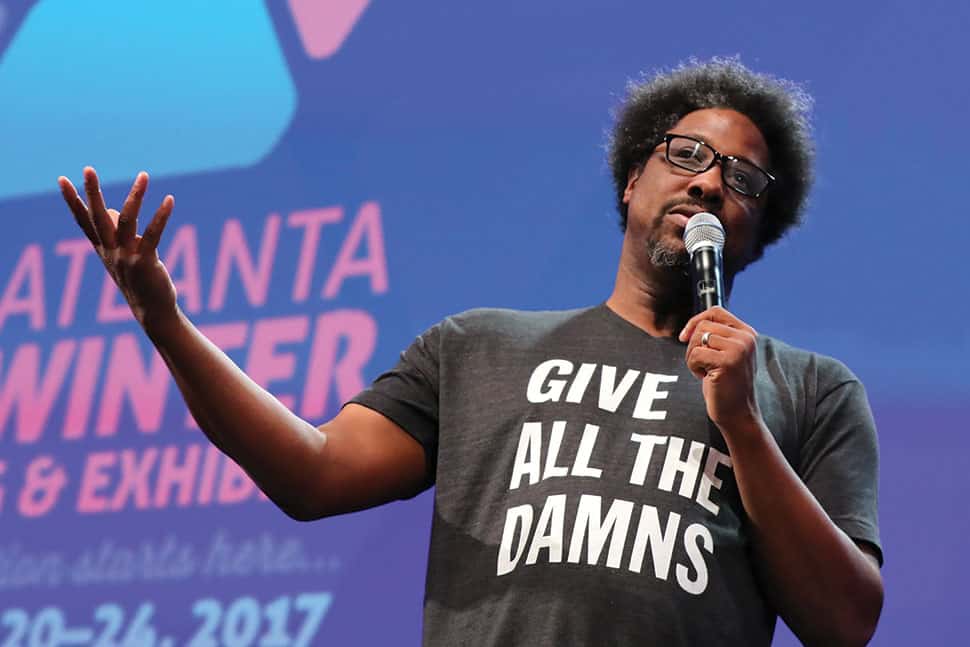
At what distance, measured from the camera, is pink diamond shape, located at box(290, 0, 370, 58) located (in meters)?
2.42

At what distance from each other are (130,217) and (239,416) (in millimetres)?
239

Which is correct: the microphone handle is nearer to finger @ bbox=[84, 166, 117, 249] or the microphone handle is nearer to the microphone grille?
the microphone grille

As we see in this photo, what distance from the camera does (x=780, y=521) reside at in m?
1.29

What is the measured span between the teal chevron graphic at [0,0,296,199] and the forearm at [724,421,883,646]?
4.66ft

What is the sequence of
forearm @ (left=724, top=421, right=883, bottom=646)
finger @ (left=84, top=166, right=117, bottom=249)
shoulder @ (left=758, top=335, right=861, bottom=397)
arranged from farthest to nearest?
shoulder @ (left=758, top=335, right=861, bottom=397), forearm @ (left=724, top=421, right=883, bottom=646), finger @ (left=84, top=166, right=117, bottom=249)

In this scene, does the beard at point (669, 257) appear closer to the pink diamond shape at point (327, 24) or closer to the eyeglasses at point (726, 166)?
the eyeglasses at point (726, 166)

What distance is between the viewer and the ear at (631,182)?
1.84m

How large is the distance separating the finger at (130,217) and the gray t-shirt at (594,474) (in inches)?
15.7

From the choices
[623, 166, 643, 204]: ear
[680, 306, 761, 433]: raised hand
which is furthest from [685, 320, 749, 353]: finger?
[623, 166, 643, 204]: ear

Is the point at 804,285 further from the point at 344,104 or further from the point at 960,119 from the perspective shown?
the point at 344,104

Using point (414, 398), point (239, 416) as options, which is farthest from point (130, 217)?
point (414, 398)

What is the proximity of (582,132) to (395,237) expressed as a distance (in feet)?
1.28

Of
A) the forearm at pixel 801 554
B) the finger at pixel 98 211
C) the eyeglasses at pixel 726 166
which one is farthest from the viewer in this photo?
the eyeglasses at pixel 726 166

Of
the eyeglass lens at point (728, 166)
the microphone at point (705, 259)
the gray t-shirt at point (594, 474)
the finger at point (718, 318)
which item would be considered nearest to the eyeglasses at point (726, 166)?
the eyeglass lens at point (728, 166)
